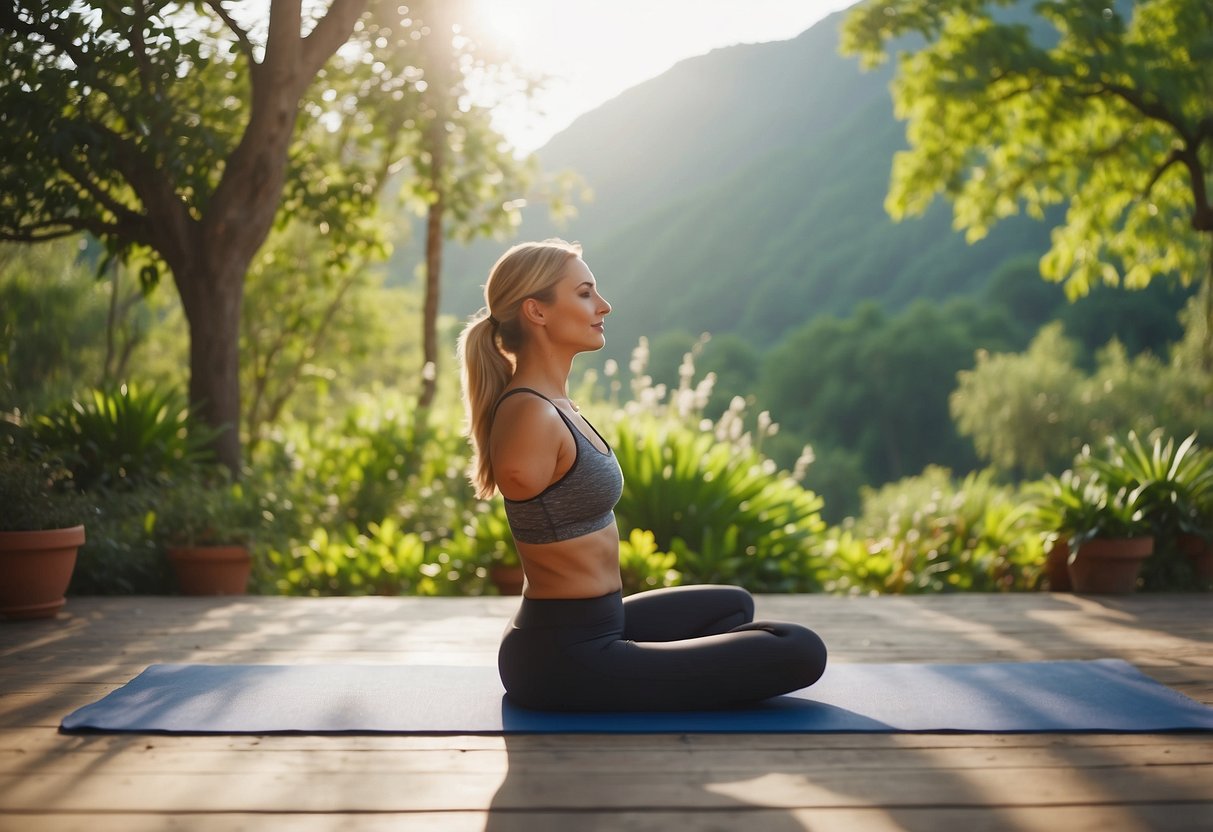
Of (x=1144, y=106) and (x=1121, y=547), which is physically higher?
(x=1144, y=106)

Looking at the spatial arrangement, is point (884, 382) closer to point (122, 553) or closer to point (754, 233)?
point (754, 233)

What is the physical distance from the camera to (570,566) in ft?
8.34

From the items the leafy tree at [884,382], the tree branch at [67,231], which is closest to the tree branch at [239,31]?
the tree branch at [67,231]

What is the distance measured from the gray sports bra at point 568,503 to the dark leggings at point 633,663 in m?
0.17

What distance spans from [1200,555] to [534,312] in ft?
12.5

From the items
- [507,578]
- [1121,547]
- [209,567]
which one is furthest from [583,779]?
[1121,547]

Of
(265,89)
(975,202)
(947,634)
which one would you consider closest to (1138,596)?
(947,634)

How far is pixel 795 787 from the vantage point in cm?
204

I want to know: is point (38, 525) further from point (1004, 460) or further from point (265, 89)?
point (1004, 460)

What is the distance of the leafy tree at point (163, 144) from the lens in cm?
525

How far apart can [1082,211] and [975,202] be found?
1.31 metres

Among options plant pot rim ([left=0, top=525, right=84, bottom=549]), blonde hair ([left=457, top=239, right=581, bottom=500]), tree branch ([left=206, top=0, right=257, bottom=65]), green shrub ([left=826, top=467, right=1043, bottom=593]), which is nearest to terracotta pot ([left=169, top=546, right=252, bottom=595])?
plant pot rim ([left=0, top=525, right=84, bottom=549])

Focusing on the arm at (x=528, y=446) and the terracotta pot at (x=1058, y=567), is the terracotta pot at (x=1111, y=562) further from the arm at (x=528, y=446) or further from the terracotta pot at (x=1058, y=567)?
the arm at (x=528, y=446)

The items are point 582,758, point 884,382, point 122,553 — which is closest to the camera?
point 582,758
